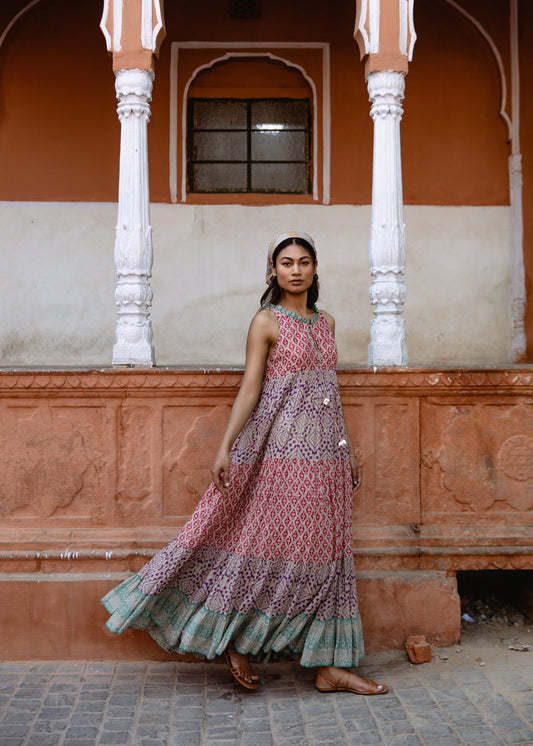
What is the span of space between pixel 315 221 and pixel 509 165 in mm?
1691

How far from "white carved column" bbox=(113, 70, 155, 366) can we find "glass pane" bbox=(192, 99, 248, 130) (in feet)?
7.70

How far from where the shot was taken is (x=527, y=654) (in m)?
3.94

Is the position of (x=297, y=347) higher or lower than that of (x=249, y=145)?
lower

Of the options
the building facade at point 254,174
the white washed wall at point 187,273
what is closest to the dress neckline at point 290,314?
the building facade at point 254,174

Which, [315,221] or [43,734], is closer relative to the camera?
[43,734]

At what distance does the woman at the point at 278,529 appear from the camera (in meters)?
3.39

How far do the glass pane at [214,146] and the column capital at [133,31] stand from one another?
2279 millimetres

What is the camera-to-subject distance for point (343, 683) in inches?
137

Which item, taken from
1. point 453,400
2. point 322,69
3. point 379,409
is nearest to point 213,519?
point 379,409

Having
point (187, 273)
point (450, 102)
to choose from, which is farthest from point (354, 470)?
point (450, 102)

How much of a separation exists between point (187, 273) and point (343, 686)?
3858mm

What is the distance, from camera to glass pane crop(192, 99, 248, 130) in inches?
255

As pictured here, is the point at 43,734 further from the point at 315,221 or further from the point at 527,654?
the point at 315,221

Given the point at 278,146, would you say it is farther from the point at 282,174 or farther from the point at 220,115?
the point at 220,115
